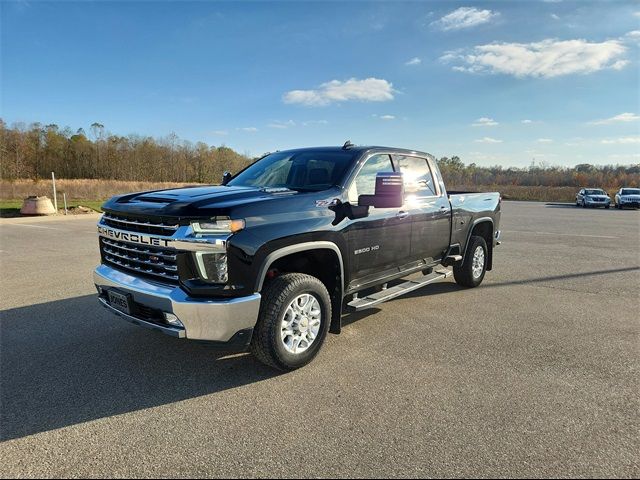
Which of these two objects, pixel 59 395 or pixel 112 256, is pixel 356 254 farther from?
pixel 59 395

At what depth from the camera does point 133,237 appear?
3.69 m

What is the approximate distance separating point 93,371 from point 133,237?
4.06ft

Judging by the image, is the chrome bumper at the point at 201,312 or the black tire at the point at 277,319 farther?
the black tire at the point at 277,319

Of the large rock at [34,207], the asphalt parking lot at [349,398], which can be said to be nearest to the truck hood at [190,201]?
the asphalt parking lot at [349,398]

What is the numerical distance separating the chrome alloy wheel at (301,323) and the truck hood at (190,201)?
95cm

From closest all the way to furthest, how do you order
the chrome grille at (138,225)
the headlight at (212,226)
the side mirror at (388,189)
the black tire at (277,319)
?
the headlight at (212,226) < the chrome grille at (138,225) < the black tire at (277,319) < the side mirror at (388,189)

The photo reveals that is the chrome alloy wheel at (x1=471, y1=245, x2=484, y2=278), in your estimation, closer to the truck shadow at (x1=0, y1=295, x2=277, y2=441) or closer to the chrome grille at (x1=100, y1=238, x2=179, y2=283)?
the truck shadow at (x1=0, y1=295, x2=277, y2=441)

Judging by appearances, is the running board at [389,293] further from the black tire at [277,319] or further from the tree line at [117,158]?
the tree line at [117,158]

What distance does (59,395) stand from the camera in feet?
11.1

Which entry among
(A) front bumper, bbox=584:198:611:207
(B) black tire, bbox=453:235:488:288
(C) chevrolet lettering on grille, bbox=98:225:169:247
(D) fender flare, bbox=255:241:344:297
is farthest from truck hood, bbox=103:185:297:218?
(A) front bumper, bbox=584:198:611:207

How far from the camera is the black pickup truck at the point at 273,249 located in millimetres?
3301

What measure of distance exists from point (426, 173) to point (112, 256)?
385 centimetres

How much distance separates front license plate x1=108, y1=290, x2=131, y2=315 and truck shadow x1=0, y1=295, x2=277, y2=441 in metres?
0.57

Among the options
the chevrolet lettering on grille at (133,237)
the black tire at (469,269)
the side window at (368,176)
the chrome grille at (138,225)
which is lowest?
the black tire at (469,269)
